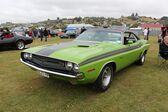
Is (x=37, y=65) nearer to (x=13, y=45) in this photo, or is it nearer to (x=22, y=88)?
(x=22, y=88)

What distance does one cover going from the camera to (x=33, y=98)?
4.86 m

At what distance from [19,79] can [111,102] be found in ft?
9.77

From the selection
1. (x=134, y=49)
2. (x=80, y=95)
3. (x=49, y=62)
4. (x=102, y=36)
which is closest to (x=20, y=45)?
(x=102, y=36)

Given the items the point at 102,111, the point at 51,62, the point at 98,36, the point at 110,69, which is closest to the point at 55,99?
the point at 51,62

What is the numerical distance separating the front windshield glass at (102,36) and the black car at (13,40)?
724cm

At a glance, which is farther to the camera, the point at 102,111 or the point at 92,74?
the point at 92,74

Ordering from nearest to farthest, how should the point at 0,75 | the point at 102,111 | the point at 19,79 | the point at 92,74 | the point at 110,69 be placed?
the point at 102,111 → the point at 92,74 → the point at 110,69 → the point at 19,79 → the point at 0,75

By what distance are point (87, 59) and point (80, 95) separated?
1031 millimetres

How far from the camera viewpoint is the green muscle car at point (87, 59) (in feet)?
14.6

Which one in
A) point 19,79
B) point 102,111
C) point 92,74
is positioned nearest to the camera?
point 102,111

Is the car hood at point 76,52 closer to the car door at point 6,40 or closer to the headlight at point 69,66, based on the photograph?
the headlight at point 69,66

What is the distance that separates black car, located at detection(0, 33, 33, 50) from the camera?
1241 centimetres

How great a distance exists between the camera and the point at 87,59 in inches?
177

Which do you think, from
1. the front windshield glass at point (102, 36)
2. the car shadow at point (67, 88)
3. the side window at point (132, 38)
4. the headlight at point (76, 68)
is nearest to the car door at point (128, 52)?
the side window at point (132, 38)
